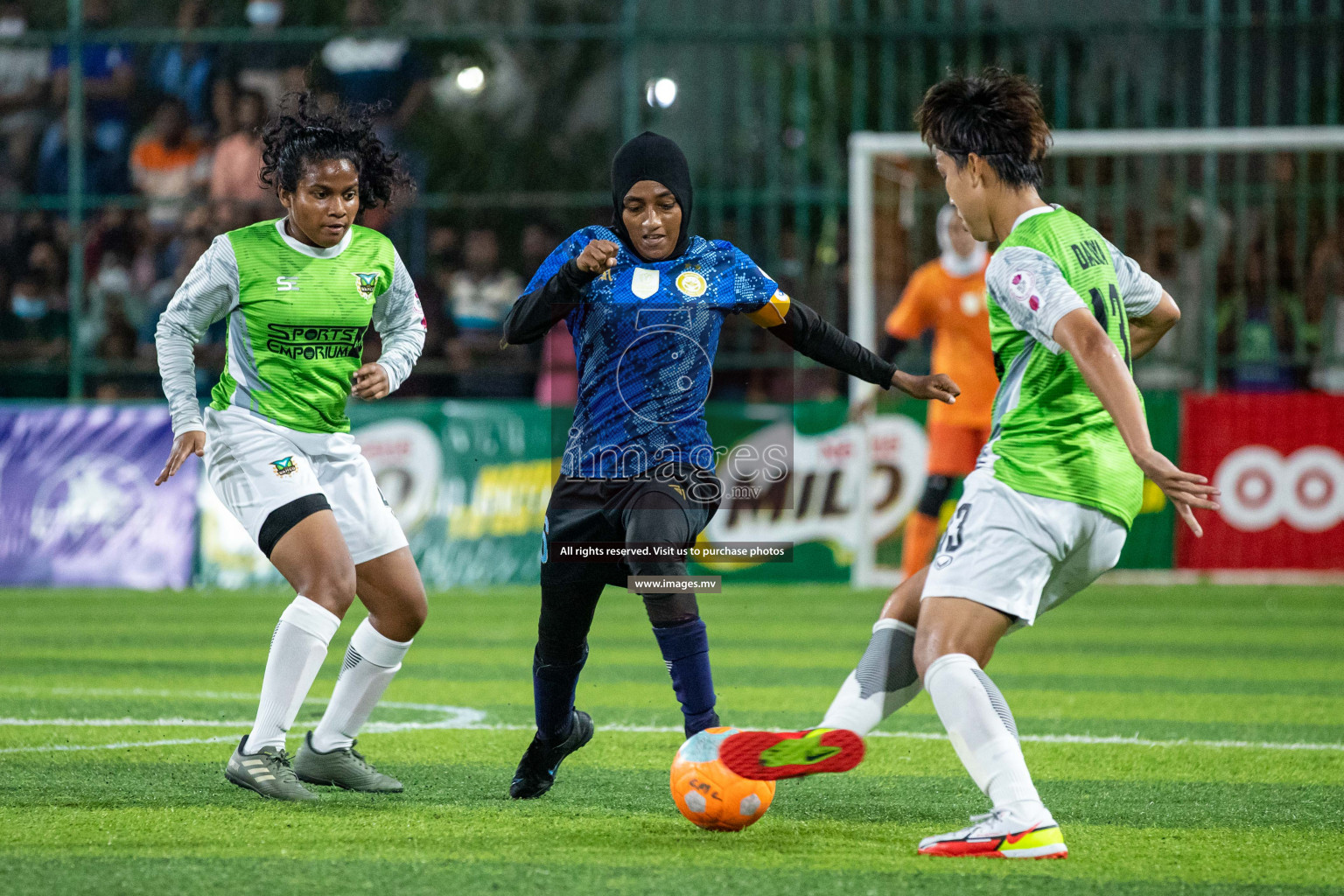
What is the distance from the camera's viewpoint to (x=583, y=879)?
151 inches

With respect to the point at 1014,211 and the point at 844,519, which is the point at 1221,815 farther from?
the point at 844,519

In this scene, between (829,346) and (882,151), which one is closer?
(829,346)

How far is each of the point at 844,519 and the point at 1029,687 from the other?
16.6 ft

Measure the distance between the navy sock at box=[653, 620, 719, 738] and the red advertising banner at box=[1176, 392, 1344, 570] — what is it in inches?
354

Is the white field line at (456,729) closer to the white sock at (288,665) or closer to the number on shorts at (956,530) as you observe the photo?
the white sock at (288,665)

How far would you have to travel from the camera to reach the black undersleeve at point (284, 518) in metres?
5.05

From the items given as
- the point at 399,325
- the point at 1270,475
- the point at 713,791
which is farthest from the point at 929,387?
the point at 1270,475

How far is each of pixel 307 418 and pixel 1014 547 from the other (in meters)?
2.34

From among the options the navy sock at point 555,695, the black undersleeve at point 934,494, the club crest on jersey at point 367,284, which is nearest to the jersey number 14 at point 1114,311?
the navy sock at point 555,695

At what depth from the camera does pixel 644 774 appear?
5.47m

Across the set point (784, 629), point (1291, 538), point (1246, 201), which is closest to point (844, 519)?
point (784, 629)

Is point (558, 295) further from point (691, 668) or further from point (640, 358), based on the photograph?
point (691, 668)

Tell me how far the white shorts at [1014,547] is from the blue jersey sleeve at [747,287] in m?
1.10

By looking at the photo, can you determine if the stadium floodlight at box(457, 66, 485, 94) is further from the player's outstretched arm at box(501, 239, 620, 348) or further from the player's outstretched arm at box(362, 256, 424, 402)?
the player's outstretched arm at box(501, 239, 620, 348)
